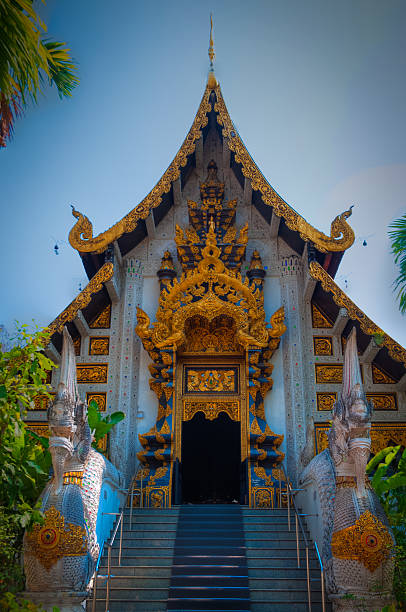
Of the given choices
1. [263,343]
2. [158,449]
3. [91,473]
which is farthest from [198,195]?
Result: [91,473]

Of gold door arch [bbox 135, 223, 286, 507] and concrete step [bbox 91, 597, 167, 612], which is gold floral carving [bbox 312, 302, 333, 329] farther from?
concrete step [bbox 91, 597, 167, 612]

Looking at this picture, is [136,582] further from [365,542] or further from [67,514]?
[365,542]

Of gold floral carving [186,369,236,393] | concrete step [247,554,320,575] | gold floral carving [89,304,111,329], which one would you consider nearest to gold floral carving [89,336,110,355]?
gold floral carving [89,304,111,329]

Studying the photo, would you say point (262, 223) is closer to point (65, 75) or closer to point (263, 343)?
point (263, 343)

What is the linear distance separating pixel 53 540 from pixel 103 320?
5253 mm

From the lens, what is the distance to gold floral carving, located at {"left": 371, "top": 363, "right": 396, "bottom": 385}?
9.71 metres

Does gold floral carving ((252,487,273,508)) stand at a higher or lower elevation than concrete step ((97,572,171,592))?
higher

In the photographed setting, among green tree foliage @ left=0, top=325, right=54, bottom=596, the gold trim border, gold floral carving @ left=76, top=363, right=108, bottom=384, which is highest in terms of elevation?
the gold trim border

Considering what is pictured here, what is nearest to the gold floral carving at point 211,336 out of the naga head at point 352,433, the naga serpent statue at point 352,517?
the naga serpent statue at point 352,517

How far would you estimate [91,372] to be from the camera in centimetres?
1009

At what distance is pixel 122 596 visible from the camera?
6.33 metres

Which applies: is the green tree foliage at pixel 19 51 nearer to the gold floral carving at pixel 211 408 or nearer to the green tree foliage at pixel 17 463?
the green tree foliage at pixel 17 463

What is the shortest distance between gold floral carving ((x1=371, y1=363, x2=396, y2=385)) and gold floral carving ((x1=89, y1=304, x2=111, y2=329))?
14.3 feet

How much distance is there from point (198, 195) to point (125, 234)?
1995mm
